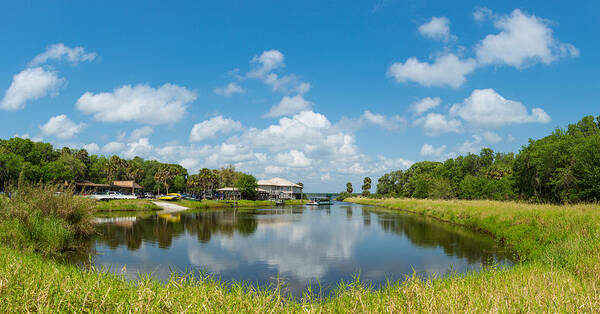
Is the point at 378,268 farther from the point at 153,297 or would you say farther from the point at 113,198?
the point at 113,198

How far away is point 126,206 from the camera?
5784 centimetres

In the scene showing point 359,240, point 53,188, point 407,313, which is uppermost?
point 53,188

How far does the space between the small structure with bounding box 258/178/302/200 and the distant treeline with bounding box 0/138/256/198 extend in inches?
468

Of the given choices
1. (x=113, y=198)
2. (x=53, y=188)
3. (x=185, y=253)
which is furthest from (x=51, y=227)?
(x=113, y=198)

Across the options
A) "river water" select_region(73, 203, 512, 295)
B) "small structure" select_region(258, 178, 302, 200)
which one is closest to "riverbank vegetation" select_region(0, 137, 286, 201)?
"small structure" select_region(258, 178, 302, 200)

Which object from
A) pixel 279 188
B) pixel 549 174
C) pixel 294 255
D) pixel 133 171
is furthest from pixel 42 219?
pixel 279 188

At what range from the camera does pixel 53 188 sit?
2256cm

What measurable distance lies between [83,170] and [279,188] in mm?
66464

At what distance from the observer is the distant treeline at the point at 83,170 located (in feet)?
223

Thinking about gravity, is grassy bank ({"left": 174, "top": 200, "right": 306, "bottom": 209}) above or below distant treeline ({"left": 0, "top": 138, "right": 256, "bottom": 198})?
below

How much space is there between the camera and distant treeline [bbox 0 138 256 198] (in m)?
68.0

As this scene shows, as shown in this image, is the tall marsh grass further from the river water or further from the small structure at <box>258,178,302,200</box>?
the small structure at <box>258,178,302,200</box>

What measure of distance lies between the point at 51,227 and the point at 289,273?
13772 millimetres

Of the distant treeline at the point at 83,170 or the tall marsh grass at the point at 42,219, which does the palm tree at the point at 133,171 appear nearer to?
the distant treeline at the point at 83,170
